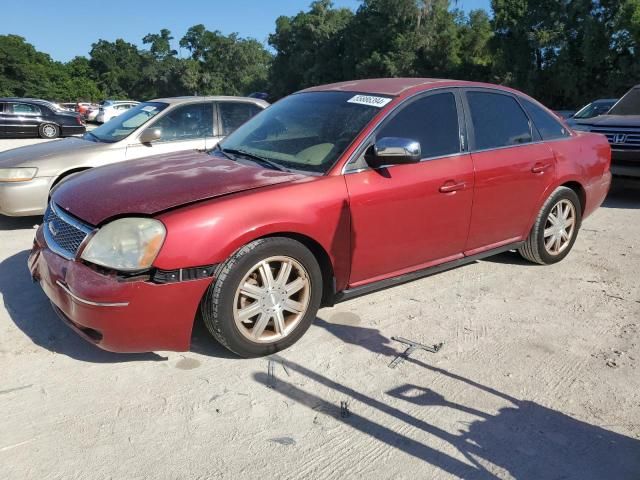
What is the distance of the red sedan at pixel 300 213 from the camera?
2873mm

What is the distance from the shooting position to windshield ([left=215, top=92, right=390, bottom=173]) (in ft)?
11.8

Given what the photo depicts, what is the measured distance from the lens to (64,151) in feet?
19.8

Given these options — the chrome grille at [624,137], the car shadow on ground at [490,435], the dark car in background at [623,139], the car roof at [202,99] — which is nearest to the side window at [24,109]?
the car roof at [202,99]

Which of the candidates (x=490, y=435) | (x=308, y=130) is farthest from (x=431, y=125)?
(x=490, y=435)

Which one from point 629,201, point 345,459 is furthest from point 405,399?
point 629,201

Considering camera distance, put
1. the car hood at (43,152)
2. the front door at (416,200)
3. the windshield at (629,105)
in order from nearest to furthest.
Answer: the front door at (416,200) < the car hood at (43,152) < the windshield at (629,105)

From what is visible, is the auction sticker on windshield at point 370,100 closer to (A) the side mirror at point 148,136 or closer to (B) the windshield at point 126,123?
(A) the side mirror at point 148,136

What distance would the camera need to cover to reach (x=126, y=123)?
6605 millimetres

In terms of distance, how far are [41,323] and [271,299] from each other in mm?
1657

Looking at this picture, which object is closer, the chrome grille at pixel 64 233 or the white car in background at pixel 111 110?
the chrome grille at pixel 64 233

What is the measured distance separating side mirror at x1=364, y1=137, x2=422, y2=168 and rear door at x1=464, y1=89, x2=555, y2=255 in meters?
0.80

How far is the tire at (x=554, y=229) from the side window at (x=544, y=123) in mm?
485

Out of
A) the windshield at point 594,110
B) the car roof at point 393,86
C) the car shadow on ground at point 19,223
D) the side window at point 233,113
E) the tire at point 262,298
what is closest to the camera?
the tire at point 262,298

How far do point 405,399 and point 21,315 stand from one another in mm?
2697
